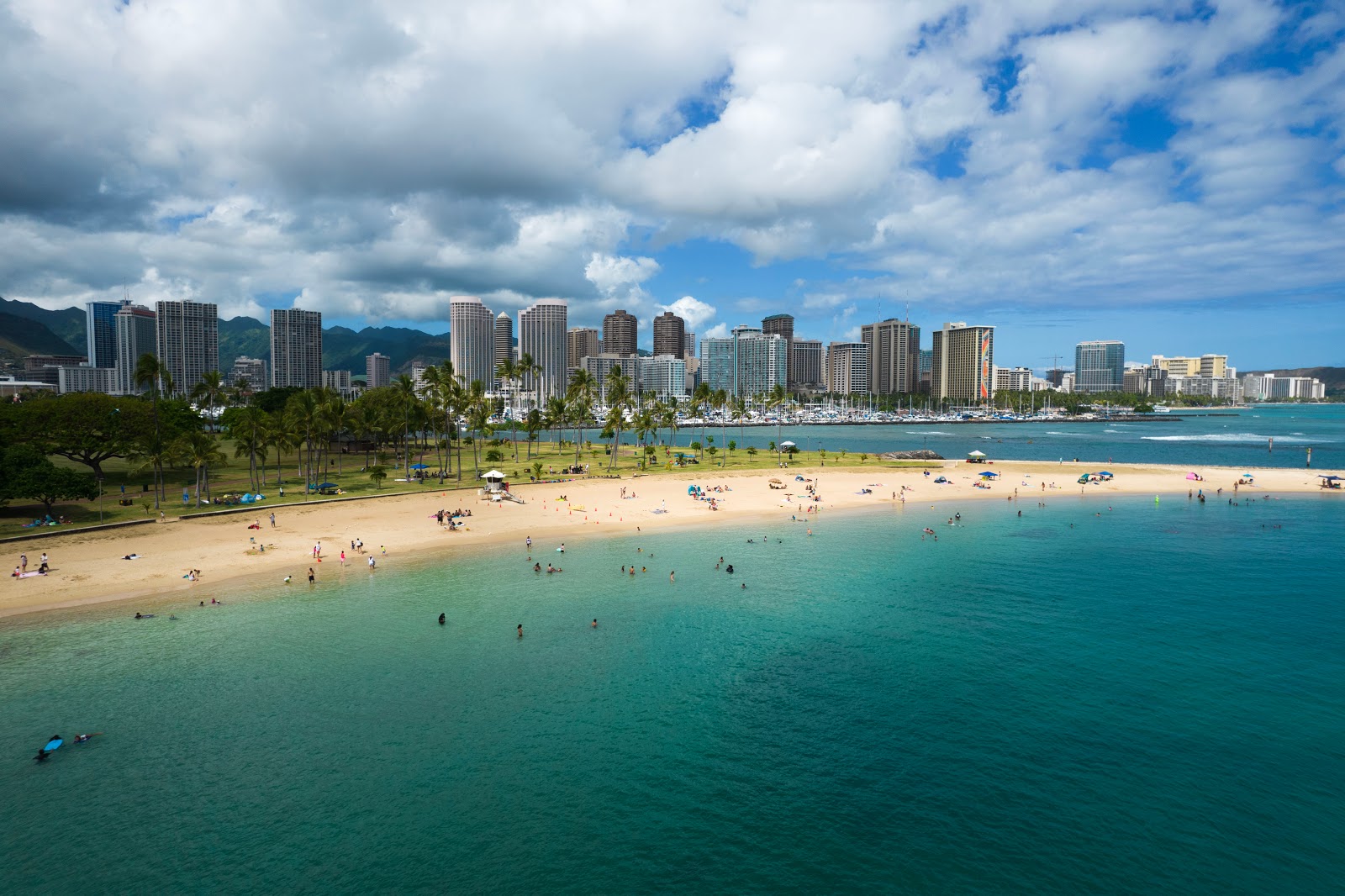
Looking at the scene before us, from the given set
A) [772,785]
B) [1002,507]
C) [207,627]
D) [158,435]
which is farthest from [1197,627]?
[158,435]

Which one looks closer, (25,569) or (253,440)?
(25,569)

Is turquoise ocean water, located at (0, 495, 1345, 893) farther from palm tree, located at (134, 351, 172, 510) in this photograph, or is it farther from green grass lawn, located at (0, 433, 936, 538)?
palm tree, located at (134, 351, 172, 510)

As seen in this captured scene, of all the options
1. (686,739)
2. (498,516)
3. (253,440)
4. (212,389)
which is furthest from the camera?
(212,389)

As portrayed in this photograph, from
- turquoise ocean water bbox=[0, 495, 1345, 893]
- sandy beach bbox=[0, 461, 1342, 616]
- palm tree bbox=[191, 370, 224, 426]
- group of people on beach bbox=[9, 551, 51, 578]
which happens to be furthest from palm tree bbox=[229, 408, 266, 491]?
palm tree bbox=[191, 370, 224, 426]

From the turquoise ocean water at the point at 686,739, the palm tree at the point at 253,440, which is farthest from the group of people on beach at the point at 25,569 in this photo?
the palm tree at the point at 253,440

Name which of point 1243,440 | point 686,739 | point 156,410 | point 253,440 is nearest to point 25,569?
point 156,410

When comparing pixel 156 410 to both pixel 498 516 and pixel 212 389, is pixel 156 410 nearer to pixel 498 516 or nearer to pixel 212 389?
pixel 498 516
